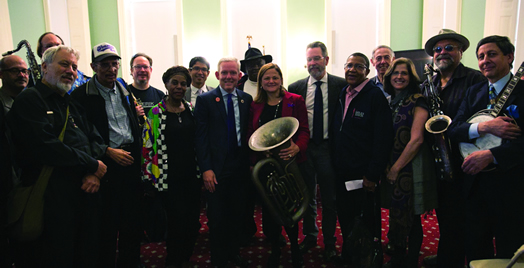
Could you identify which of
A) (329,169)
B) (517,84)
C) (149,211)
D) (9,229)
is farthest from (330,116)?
(9,229)

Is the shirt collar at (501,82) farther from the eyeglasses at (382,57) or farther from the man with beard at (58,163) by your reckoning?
the man with beard at (58,163)

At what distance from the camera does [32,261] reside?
6.93 ft

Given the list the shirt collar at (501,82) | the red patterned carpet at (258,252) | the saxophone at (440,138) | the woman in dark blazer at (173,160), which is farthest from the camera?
the red patterned carpet at (258,252)

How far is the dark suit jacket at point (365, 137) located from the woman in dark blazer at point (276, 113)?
342 millimetres

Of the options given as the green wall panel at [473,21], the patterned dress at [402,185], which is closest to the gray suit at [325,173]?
the patterned dress at [402,185]

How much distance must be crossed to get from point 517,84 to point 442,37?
0.81m

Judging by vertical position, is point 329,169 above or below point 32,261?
above

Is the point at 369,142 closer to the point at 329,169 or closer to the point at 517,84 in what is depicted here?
the point at 329,169

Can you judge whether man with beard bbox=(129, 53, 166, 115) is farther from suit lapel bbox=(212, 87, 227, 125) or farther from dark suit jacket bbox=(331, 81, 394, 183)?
dark suit jacket bbox=(331, 81, 394, 183)

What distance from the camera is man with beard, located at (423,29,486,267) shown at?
7.86 feet

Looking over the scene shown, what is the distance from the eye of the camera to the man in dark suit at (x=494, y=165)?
6.49 feet

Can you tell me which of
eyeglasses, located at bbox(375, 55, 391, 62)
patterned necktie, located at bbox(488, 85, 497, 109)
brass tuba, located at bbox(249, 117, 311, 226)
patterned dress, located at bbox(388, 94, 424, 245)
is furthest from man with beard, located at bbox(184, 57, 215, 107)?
patterned necktie, located at bbox(488, 85, 497, 109)

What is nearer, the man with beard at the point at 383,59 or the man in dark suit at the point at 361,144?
the man in dark suit at the point at 361,144

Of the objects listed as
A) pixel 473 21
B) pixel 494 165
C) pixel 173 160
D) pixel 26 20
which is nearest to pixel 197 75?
pixel 173 160
